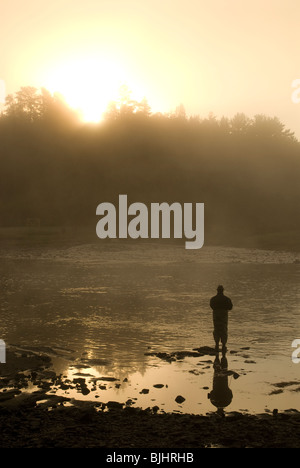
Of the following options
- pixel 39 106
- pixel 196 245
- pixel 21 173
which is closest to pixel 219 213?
pixel 196 245

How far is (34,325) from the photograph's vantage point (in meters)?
26.1

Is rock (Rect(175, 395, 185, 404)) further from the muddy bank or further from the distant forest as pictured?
Answer: the distant forest

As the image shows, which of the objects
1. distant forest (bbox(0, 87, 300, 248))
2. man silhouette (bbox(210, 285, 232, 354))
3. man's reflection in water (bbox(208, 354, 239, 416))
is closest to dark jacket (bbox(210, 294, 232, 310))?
man silhouette (bbox(210, 285, 232, 354))

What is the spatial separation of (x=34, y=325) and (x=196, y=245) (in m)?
48.5

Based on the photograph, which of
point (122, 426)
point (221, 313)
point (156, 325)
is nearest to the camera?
point (122, 426)

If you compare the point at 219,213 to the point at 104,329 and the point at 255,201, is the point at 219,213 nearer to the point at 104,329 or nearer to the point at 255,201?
the point at 255,201

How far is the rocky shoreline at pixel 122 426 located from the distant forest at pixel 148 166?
237ft

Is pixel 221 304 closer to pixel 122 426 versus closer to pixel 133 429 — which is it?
A: pixel 122 426

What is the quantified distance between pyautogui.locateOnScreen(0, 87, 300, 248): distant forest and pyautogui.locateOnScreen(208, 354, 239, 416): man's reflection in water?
6707 centimetres

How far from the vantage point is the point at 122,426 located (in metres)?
12.8

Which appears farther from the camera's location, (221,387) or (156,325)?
(156,325)

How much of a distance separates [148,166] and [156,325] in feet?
283

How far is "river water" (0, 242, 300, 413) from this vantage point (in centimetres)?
1638

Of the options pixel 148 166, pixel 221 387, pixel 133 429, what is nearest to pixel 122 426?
pixel 133 429
